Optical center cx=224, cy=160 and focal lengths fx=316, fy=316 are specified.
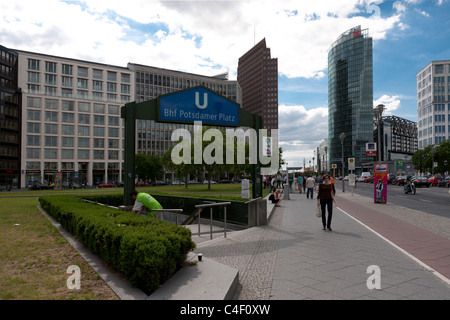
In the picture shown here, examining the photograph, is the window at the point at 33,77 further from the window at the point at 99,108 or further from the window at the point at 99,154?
the window at the point at 99,154

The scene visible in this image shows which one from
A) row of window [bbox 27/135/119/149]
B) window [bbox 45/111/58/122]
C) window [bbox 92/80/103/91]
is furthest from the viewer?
window [bbox 92/80/103/91]

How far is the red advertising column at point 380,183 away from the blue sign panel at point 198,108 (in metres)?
12.1

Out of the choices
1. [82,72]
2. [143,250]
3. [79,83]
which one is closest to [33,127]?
[79,83]

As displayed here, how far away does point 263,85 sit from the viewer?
15988 centimetres

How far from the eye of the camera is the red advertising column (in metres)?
19.6

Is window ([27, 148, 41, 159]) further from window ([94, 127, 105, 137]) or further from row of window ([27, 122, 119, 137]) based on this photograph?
window ([94, 127, 105, 137])

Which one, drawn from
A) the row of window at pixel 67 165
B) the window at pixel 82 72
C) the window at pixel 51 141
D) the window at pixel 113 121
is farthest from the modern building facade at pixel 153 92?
the window at pixel 51 141

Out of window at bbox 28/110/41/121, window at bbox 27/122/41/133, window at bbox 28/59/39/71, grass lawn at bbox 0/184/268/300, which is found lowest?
grass lawn at bbox 0/184/268/300

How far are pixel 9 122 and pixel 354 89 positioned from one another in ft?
411

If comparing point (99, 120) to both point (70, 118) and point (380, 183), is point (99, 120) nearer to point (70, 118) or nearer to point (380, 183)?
point (70, 118)

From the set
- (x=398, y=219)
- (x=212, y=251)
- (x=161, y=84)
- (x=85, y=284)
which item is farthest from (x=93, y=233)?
(x=161, y=84)

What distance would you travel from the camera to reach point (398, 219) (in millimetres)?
12398

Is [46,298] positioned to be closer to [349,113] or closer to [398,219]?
[398,219]

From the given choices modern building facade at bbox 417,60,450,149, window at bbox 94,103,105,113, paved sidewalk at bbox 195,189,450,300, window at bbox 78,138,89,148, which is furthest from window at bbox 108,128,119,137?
modern building facade at bbox 417,60,450,149
